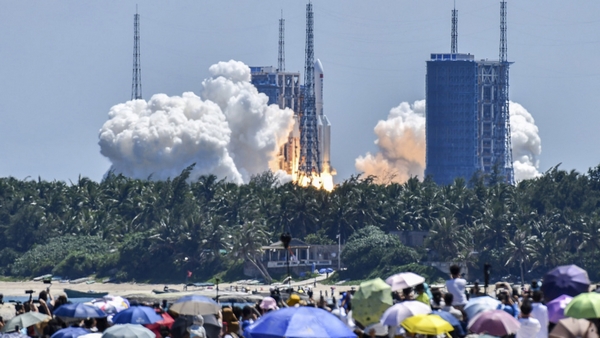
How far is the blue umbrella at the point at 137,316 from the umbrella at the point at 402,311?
5.61 metres

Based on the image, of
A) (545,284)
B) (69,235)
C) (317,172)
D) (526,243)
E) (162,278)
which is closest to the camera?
(545,284)

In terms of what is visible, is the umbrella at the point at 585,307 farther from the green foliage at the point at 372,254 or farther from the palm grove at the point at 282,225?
the green foliage at the point at 372,254

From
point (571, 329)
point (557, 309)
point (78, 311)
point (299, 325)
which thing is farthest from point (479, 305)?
point (78, 311)

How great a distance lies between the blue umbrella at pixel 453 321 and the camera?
1126 inches

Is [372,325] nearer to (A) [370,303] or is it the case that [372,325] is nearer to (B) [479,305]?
(A) [370,303]

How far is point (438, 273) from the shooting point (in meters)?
112

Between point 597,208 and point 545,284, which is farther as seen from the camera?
point 597,208

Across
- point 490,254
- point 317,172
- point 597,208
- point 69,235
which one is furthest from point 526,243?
point 317,172

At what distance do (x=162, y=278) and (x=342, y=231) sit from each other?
15.0 m

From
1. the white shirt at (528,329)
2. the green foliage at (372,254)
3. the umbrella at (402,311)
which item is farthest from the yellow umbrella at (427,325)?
the green foliage at (372,254)

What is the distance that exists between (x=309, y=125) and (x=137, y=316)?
406ft

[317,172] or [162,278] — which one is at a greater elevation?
[317,172]

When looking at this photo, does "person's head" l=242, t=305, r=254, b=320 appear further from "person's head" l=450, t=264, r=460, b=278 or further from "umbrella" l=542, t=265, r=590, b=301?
"umbrella" l=542, t=265, r=590, b=301

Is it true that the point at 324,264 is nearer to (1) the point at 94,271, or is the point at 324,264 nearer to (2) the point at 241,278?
(2) the point at 241,278
